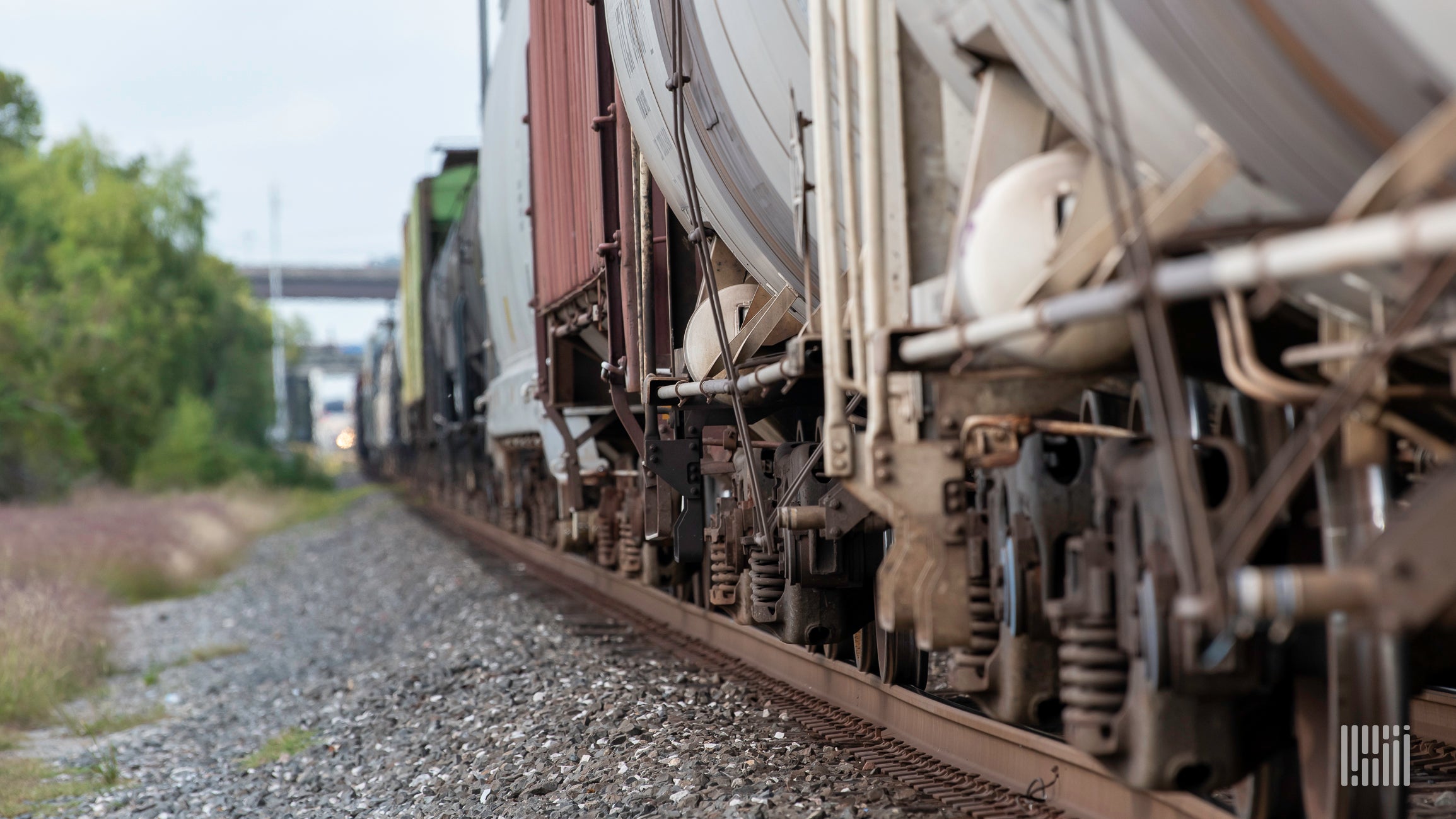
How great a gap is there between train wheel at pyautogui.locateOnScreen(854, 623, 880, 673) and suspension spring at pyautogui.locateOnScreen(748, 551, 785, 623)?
0.53m

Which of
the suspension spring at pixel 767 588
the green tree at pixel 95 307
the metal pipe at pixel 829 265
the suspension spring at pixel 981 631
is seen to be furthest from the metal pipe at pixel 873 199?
the green tree at pixel 95 307

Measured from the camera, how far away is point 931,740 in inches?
202

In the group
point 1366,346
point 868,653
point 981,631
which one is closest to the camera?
point 1366,346

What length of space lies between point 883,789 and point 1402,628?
107 inches

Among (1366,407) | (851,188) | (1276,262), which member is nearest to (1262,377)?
(1366,407)

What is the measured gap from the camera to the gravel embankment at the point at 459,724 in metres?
4.75

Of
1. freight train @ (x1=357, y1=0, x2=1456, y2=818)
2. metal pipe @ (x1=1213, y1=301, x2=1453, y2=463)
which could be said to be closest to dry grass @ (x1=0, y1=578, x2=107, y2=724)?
freight train @ (x1=357, y1=0, x2=1456, y2=818)

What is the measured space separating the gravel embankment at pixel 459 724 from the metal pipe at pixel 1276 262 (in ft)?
7.40

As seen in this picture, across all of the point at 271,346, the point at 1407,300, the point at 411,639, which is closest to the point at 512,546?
the point at 411,639

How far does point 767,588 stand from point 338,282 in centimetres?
8767

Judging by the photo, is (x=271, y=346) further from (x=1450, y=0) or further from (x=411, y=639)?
(x=1450, y=0)

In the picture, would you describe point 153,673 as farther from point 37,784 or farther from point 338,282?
point 338,282

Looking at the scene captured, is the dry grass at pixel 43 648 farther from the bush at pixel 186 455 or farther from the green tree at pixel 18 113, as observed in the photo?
the green tree at pixel 18 113

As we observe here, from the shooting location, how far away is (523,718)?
6.25 metres
